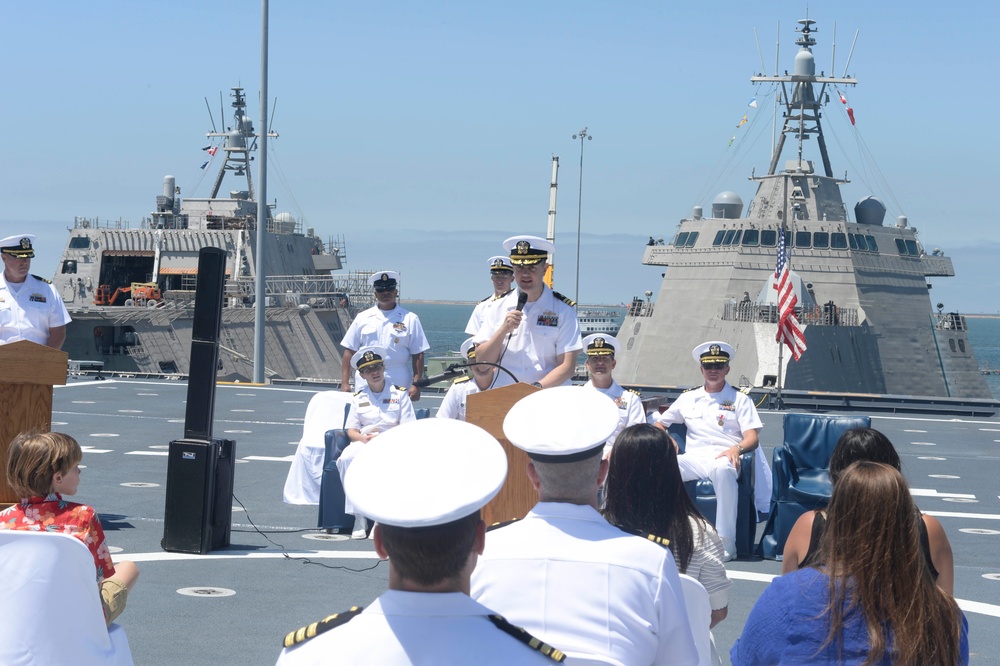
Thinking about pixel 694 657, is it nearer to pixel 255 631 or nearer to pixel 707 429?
pixel 255 631

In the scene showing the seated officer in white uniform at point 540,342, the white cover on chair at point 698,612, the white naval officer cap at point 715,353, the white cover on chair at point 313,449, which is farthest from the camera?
the white cover on chair at point 313,449

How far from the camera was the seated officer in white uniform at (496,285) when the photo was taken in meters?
7.10

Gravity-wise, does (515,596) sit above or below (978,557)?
above

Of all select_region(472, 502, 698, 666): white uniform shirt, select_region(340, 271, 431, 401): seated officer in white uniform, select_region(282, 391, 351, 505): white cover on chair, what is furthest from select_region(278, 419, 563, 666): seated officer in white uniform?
select_region(340, 271, 431, 401): seated officer in white uniform

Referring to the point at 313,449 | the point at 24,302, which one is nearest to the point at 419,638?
the point at 24,302

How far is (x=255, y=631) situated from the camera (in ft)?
17.0

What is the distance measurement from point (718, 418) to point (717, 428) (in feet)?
0.23

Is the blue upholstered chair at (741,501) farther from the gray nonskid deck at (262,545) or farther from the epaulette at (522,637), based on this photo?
the epaulette at (522,637)

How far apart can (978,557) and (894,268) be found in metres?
28.7

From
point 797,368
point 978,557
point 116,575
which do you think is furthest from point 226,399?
point 797,368

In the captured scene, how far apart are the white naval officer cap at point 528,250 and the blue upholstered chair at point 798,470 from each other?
2.61m

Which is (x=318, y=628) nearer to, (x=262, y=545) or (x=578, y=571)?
(x=578, y=571)

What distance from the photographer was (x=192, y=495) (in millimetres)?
6676

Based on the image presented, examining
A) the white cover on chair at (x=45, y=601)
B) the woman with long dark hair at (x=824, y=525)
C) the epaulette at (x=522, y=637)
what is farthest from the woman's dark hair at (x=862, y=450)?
the white cover on chair at (x=45, y=601)
